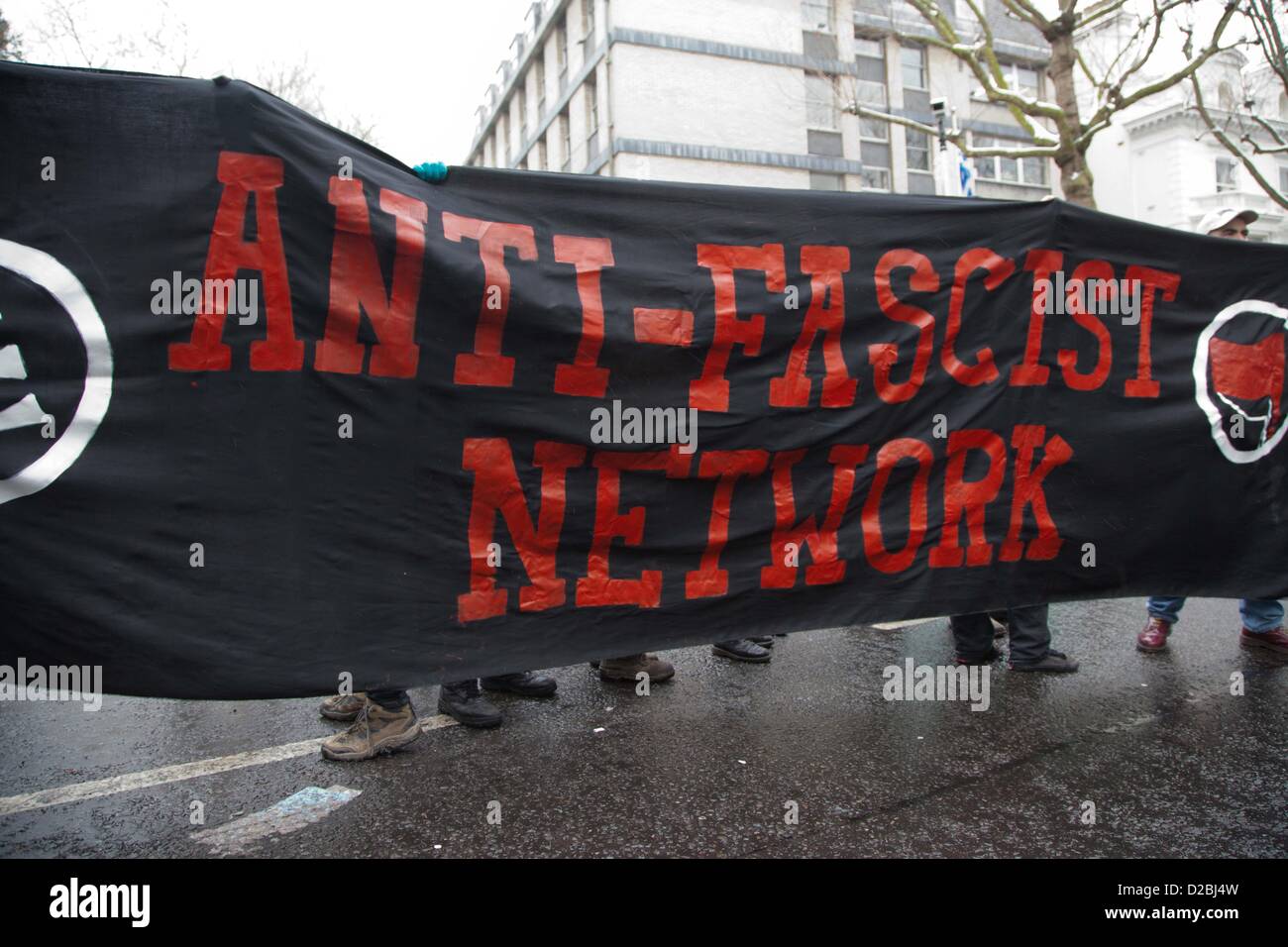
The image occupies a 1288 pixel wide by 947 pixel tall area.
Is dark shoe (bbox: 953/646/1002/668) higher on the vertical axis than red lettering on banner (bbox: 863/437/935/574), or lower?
lower

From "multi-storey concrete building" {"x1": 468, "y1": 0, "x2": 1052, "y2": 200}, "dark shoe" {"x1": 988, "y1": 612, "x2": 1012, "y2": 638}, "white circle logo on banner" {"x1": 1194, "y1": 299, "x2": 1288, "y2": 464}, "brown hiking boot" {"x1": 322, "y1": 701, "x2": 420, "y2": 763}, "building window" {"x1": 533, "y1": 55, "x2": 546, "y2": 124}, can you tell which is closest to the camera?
"brown hiking boot" {"x1": 322, "y1": 701, "x2": 420, "y2": 763}

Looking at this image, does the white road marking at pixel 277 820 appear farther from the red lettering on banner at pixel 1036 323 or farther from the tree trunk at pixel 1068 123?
the tree trunk at pixel 1068 123

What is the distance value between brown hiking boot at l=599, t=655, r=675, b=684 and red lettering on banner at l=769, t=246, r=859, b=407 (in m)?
1.59

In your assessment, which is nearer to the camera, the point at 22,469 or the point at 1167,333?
the point at 22,469

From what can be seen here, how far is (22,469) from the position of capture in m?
2.46

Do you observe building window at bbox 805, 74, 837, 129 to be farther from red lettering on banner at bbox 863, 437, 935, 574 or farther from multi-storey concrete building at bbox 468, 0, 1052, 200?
red lettering on banner at bbox 863, 437, 935, 574

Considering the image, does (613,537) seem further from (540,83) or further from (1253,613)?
(540,83)

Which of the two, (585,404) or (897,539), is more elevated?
(585,404)

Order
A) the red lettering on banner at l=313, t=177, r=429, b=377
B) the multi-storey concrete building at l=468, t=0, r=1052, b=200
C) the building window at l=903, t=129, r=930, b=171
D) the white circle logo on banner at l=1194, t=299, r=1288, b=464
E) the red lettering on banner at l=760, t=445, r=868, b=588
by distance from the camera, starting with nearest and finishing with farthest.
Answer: the red lettering on banner at l=313, t=177, r=429, b=377 < the red lettering on banner at l=760, t=445, r=868, b=588 < the white circle logo on banner at l=1194, t=299, r=1288, b=464 < the multi-storey concrete building at l=468, t=0, r=1052, b=200 < the building window at l=903, t=129, r=930, b=171

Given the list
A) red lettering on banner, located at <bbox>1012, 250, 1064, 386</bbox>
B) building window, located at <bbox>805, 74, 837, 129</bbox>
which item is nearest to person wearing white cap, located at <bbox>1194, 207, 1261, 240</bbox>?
red lettering on banner, located at <bbox>1012, 250, 1064, 386</bbox>

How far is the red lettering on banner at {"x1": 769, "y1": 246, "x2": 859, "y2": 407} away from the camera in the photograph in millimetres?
3492
